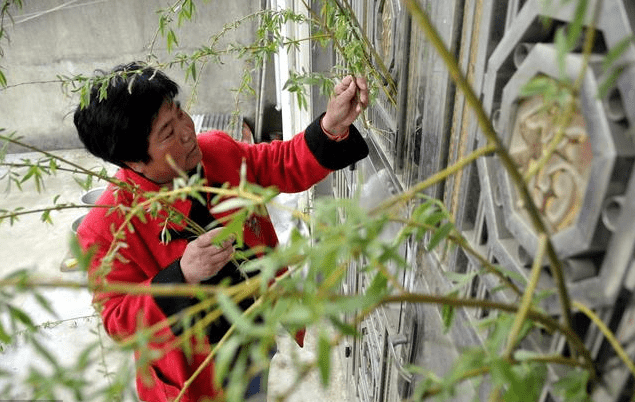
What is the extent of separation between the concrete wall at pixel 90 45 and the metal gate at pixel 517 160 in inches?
147

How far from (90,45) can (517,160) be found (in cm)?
498

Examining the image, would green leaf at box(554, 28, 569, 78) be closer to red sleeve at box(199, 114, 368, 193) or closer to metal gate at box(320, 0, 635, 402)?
metal gate at box(320, 0, 635, 402)

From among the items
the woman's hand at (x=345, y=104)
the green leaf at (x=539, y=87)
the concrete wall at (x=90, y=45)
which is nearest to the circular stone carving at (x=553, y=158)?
the green leaf at (x=539, y=87)

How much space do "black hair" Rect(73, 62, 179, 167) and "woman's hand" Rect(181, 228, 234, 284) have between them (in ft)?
0.95

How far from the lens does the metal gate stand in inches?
15.4

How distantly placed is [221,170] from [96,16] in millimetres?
3950

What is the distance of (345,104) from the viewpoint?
45.8 inches

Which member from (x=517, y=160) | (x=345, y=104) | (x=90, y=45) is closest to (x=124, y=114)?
(x=345, y=104)

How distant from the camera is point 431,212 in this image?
45cm

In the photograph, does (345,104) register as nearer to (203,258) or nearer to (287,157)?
(287,157)

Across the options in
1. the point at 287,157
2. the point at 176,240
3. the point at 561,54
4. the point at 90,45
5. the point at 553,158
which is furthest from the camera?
the point at 90,45

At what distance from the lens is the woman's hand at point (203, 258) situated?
0.97m

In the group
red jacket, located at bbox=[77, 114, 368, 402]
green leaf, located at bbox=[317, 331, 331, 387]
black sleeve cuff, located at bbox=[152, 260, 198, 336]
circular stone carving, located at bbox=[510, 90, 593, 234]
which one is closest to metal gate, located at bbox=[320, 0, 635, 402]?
circular stone carving, located at bbox=[510, 90, 593, 234]

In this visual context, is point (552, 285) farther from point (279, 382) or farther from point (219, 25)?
point (219, 25)
